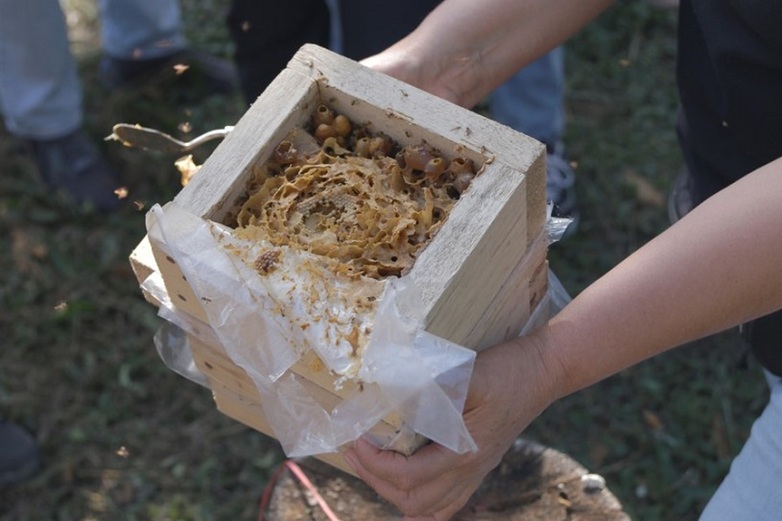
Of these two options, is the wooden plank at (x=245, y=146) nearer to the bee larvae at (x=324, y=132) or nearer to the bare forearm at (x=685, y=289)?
the bee larvae at (x=324, y=132)

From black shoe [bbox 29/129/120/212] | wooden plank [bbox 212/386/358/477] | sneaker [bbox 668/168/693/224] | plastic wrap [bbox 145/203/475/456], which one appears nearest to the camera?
plastic wrap [bbox 145/203/475/456]

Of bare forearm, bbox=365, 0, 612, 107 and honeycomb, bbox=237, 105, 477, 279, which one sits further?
bare forearm, bbox=365, 0, 612, 107

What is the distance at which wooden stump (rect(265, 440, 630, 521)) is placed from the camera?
70.5 inches

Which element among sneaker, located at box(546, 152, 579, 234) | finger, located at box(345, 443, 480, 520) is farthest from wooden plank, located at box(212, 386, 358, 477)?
sneaker, located at box(546, 152, 579, 234)

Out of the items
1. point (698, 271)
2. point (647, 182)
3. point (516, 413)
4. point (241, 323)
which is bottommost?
point (647, 182)

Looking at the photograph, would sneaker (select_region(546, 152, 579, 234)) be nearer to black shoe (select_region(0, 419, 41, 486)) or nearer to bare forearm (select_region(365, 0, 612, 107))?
bare forearm (select_region(365, 0, 612, 107))

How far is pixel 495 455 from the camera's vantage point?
142 cm

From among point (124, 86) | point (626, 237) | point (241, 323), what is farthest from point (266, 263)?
point (124, 86)

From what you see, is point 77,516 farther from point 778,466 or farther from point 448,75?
point 778,466

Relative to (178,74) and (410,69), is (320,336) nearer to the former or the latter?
(410,69)

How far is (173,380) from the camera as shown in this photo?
2.83m

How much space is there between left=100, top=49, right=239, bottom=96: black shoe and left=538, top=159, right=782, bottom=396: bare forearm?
245cm

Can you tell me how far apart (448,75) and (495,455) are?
65cm

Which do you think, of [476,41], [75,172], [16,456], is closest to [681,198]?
[476,41]
